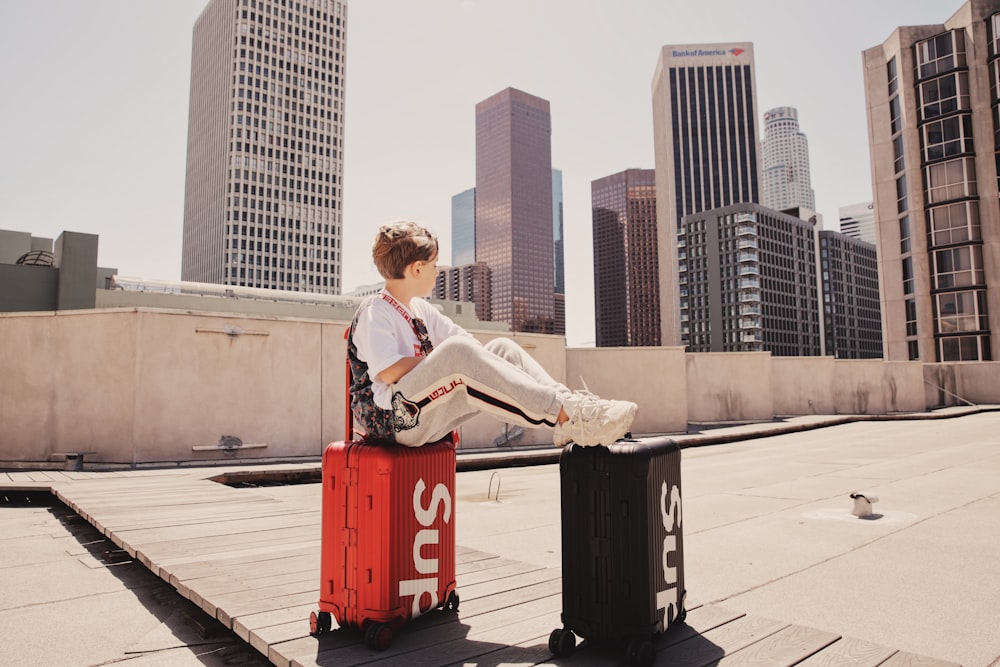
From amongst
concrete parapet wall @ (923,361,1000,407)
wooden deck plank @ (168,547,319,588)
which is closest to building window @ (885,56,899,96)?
concrete parapet wall @ (923,361,1000,407)

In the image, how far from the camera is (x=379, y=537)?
6.93 ft

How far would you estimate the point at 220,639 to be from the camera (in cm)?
259

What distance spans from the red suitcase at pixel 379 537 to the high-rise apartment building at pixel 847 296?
460 ft

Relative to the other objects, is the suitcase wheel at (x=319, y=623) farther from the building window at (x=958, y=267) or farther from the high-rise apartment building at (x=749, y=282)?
the high-rise apartment building at (x=749, y=282)

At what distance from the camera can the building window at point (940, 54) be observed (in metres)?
40.5

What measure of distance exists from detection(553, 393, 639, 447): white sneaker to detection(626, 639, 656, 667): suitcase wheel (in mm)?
610

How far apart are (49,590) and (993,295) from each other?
165 ft

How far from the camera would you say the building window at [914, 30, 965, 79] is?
1596 inches

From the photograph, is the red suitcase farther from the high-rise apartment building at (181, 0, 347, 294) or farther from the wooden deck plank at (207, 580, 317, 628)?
the high-rise apartment building at (181, 0, 347, 294)

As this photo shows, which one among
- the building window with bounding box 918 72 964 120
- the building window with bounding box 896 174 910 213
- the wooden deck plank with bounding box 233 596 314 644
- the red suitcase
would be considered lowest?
the wooden deck plank with bounding box 233 596 314 644

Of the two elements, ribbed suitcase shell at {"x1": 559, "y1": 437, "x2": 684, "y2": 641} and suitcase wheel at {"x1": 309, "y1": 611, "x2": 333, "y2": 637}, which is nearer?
ribbed suitcase shell at {"x1": 559, "y1": 437, "x2": 684, "y2": 641}

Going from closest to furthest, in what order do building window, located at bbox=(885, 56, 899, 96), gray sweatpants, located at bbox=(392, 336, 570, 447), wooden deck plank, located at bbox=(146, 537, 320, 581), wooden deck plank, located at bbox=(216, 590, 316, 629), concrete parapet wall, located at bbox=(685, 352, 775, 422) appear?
gray sweatpants, located at bbox=(392, 336, 570, 447) < wooden deck plank, located at bbox=(216, 590, 316, 629) < wooden deck plank, located at bbox=(146, 537, 320, 581) < concrete parapet wall, located at bbox=(685, 352, 775, 422) < building window, located at bbox=(885, 56, 899, 96)

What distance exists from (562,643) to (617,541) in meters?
0.36

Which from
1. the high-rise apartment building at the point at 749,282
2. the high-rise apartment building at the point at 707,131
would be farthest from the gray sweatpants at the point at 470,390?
the high-rise apartment building at the point at 707,131
